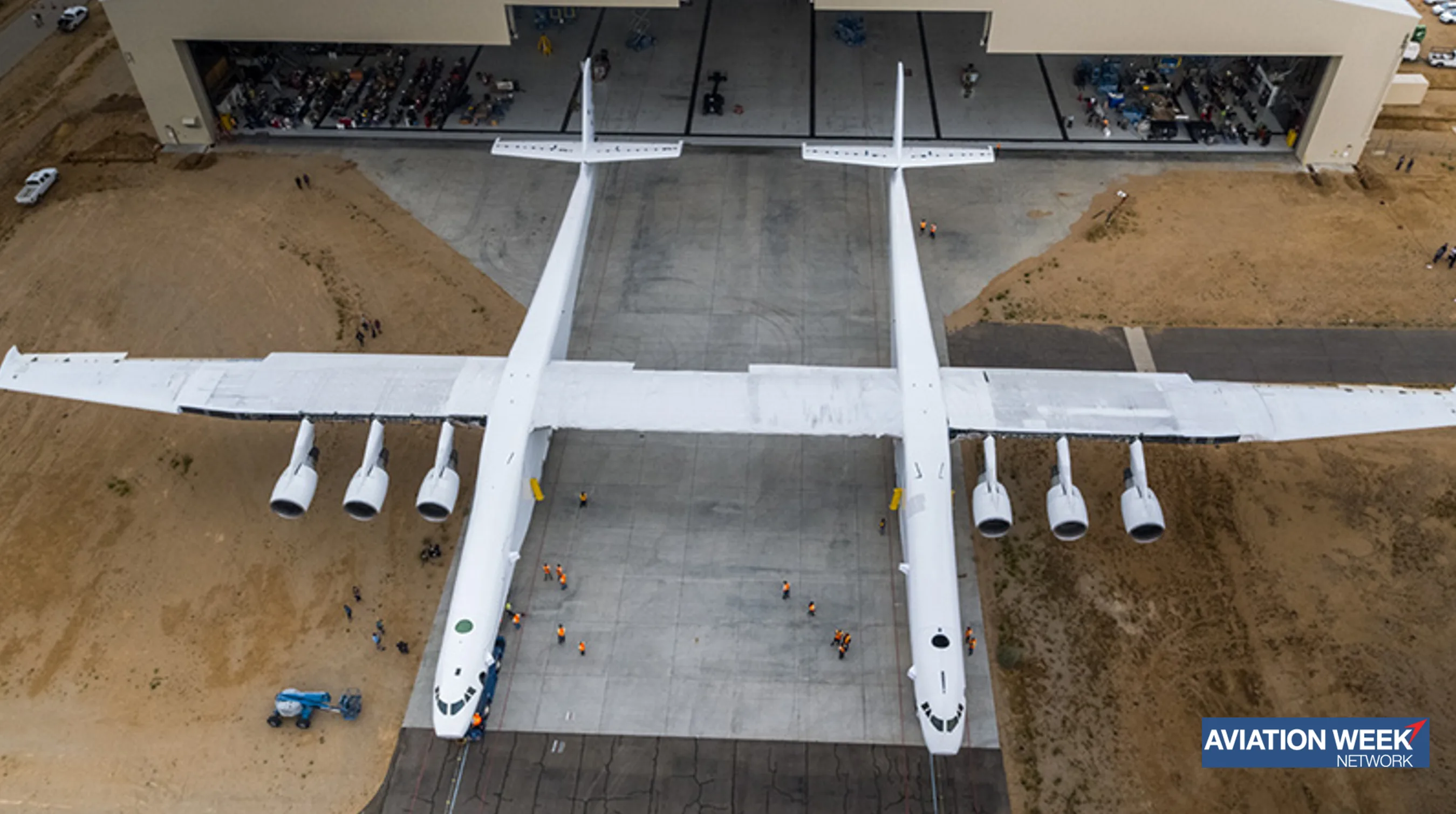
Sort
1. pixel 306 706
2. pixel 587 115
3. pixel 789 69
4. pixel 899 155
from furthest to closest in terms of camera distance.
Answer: pixel 789 69, pixel 587 115, pixel 899 155, pixel 306 706

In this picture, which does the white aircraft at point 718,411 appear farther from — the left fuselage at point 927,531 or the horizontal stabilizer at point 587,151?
the horizontal stabilizer at point 587,151

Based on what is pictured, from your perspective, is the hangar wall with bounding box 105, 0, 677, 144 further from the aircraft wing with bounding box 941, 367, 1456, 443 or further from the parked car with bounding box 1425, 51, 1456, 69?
the parked car with bounding box 1425, 51, 1456, 69

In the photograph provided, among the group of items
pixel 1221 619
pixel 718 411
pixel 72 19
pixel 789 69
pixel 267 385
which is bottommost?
pixel 1221 619

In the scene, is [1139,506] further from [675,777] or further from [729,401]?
[675,777]

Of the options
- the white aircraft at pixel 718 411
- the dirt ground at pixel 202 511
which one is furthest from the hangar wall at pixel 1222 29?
the dirt ground at pixel 202 511

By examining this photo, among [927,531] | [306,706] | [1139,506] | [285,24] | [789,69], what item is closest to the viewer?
[306,706]

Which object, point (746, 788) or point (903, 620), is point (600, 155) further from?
point (746, 788)

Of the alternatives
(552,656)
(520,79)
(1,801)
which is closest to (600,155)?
(520,79)

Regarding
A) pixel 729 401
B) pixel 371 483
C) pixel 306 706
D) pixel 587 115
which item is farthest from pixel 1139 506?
pixel 587 115
